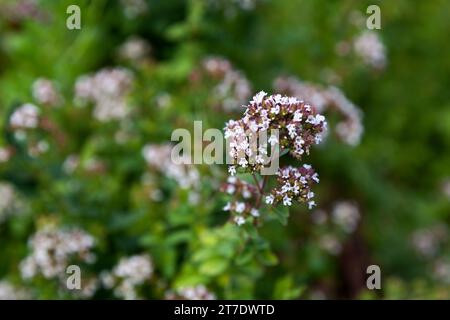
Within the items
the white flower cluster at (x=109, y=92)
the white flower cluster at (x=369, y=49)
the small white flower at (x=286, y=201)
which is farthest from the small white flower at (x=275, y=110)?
the white flower cluster at (x=369, y=49)

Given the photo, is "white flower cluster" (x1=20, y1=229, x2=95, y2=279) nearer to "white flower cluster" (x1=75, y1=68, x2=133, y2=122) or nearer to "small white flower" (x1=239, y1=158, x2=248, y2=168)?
"white flower cluster" (x1=75, y1=68, x2=133, y2=122)

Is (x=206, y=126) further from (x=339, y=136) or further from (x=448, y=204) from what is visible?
(x=448, y=204)

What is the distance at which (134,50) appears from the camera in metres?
3.88

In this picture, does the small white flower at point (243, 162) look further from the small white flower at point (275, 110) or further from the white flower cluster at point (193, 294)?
the white flower cluster at point (193, 294)

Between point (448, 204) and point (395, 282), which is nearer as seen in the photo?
point (395, 282)

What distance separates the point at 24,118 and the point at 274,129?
1.59 metres

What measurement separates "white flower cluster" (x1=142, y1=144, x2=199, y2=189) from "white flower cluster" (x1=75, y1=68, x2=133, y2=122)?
0.28 m

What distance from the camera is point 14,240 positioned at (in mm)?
3650

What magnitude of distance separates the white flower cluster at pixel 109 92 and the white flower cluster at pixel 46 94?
0.59ft
